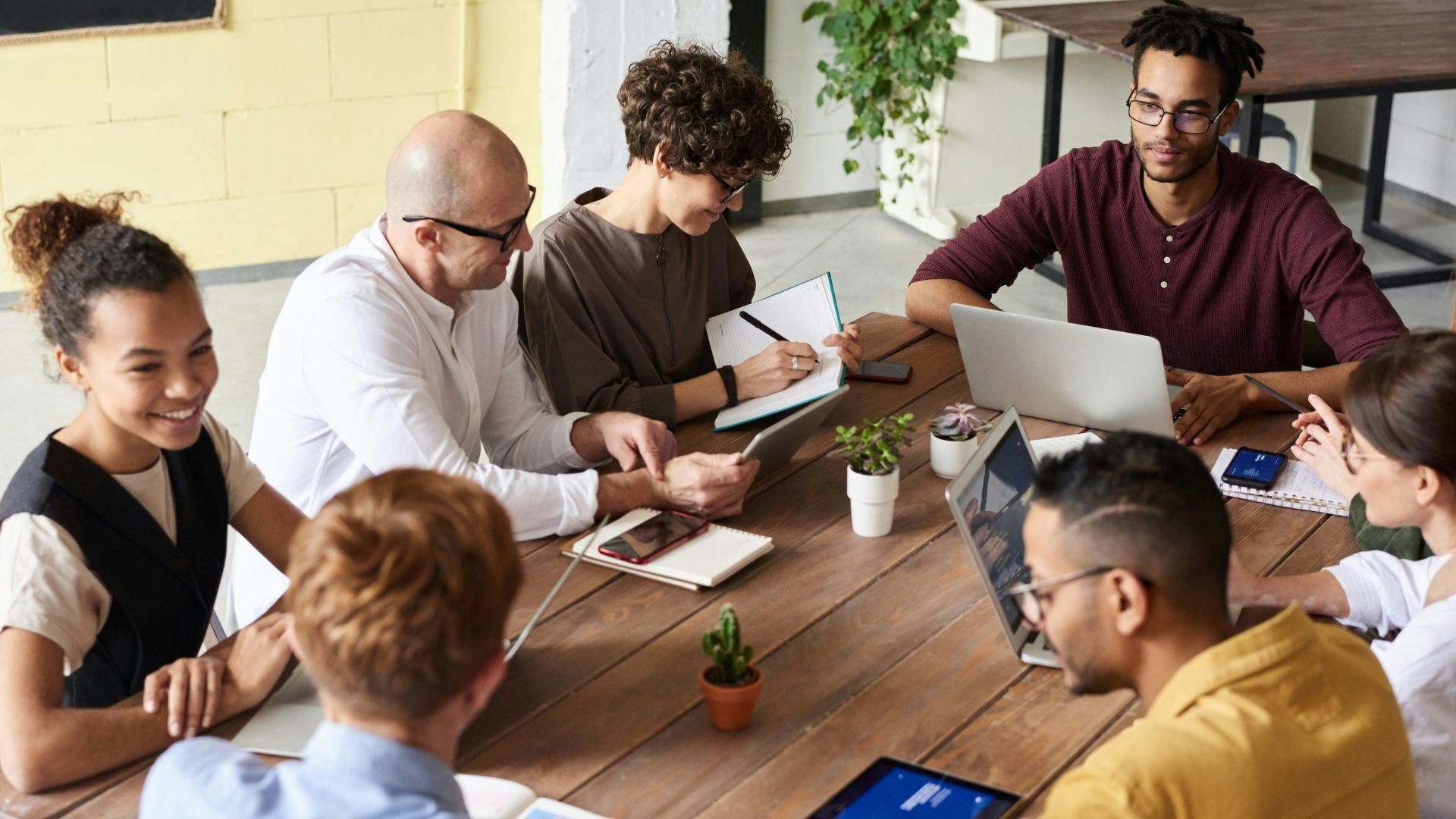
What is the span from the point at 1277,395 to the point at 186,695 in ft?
5.72

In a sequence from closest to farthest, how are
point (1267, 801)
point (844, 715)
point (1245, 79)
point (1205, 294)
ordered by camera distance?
point (1267, 801) < point (844, 715) < point (1205, 294) < point (1245, 79)

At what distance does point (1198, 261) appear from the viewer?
279cm

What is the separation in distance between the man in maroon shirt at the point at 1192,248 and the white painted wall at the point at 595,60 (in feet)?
7.56

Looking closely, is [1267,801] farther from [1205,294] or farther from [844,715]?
[1205,294]

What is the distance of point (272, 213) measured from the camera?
16.9 feet

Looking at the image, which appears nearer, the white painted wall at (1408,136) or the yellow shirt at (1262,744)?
the yellow shirt at (1262,744)

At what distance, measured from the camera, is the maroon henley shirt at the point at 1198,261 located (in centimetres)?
Answer: 265

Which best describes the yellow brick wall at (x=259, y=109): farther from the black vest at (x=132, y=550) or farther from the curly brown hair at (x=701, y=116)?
the black vest at (x=132, y=550)

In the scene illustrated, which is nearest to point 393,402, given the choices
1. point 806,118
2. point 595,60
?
point 595,60

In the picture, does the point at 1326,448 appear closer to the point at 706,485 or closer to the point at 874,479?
the point at 874,479

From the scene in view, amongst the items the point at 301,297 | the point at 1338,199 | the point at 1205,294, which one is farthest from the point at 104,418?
the point at 1338,199

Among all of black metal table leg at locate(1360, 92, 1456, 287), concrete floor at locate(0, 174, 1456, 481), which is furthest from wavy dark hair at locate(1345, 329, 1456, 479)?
black metal table leg at locate(1360, 92, 1456, 287)

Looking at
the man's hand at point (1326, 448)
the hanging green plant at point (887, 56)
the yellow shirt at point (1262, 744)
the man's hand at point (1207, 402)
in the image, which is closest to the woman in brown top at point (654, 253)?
the man's hand at point (1207, 402)

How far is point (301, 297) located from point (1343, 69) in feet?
10.6
